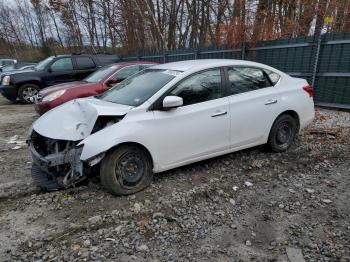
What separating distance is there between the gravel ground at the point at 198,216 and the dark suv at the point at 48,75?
6.84 metres

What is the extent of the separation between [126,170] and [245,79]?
2.37 m

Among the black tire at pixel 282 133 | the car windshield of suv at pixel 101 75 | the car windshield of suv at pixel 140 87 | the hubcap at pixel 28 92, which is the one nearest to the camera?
the car windshield of suv at pixel 140 87

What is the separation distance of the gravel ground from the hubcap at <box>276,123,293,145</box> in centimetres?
38

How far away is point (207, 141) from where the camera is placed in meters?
4.02

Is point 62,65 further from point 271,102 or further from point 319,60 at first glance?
point 319,60

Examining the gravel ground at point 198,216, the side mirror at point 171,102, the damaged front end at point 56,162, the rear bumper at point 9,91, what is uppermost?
the side mirror at point 171,102

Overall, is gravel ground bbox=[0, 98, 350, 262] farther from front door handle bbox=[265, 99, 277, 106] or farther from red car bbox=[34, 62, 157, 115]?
red car bbox=[34, 62, 157, 115]

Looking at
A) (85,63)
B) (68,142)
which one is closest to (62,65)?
(85,63)

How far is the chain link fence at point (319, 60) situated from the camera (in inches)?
299

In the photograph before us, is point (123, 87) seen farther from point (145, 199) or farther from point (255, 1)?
point (255, 1)

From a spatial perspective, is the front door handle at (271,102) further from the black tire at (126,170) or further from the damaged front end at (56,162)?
the damaged front end at (56,162)

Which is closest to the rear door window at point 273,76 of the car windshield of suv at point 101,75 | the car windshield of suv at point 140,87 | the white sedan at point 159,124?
the white sedan at point 159,124

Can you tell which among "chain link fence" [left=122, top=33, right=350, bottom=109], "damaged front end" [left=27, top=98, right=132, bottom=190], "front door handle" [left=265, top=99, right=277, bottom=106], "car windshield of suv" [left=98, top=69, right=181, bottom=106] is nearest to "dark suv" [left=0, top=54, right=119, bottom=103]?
"chain link fence" [left=122, top=33, right=350, bottom=109]

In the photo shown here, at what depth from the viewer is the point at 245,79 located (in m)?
4.48
